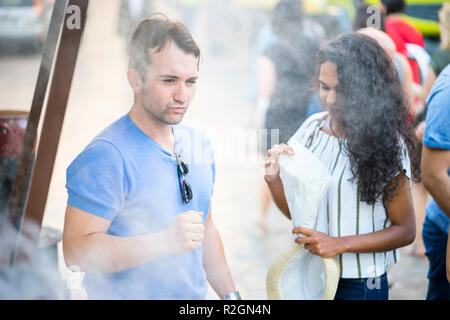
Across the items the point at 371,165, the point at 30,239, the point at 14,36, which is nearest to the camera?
the point at 371,165

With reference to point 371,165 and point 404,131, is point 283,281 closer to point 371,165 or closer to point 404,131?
point 371,165

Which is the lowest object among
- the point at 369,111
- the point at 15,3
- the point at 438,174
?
the point at 438,174

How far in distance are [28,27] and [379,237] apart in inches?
64.8

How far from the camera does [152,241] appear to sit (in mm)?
1251

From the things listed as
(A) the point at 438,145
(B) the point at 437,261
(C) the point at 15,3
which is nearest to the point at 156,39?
(A) the point at 438,145

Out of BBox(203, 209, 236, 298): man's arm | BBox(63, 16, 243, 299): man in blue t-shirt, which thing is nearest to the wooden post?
BBox(63, 16, 243, 299): man in blue t-shirt

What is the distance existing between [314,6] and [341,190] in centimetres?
126

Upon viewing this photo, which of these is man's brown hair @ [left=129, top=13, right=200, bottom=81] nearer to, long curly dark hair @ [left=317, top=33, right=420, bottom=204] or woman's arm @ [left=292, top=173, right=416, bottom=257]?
long curly dark hair @ [left=317, top=33, right=420, bottom=204]

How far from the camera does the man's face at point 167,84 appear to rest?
1337 mm

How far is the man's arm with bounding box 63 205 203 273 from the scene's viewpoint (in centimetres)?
124

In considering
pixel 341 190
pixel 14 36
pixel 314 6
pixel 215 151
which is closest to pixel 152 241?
pixel 215 151

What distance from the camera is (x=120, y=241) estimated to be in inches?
49.8

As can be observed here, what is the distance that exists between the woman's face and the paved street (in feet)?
1.08

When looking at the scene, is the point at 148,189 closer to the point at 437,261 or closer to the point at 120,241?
the point at 120,241
